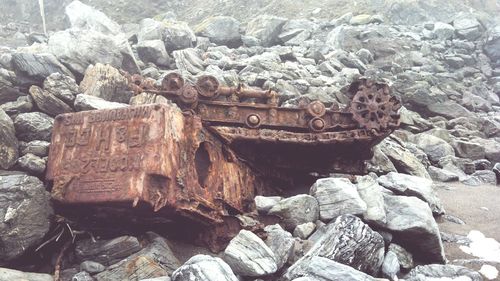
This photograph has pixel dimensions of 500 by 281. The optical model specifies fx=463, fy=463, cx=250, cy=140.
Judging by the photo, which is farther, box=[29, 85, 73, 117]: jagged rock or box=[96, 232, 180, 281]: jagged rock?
box=[29, 85, 73, 117]: jagged rock

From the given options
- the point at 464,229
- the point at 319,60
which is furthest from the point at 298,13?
the point at 464,229

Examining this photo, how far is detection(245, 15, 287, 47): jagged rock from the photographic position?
14.1m

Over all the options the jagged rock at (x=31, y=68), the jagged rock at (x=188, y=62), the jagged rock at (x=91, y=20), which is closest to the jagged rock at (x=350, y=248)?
the jagged rock at (x=31, y=68)

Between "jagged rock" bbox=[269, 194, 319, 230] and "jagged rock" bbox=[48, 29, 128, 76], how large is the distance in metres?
4.10

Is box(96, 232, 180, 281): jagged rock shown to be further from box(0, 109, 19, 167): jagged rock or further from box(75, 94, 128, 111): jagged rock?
box(75, 94, 128, 111): jagged rock

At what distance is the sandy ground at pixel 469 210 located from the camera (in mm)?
3900

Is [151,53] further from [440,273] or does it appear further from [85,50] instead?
[440,273]

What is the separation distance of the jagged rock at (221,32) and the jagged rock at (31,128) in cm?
943

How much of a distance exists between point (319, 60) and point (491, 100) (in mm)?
5082

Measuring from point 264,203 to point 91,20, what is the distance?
1086 centimetres

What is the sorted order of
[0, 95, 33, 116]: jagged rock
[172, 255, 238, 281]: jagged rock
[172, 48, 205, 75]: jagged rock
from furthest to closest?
[172, 48, 205, 75]: jagged rock < [0, 95, 33, 116]: jagged rock < [172, 255, 238, 281]: jagged rock

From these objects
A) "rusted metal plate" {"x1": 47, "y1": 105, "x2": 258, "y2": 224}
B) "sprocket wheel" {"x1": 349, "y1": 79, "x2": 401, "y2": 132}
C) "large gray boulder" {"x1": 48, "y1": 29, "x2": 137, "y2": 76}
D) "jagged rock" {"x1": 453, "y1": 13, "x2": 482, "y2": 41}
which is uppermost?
"jagged rock" {"x1": 453, "y1": 13, "x2": 482, "y2": 41}

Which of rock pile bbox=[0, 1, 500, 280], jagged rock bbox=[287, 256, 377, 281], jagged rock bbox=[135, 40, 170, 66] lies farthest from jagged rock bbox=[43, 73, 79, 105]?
jagged rock bbox=[135, 40, 170, 66]

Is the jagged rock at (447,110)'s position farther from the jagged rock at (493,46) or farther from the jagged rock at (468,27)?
the jagged rock at (468,27)
